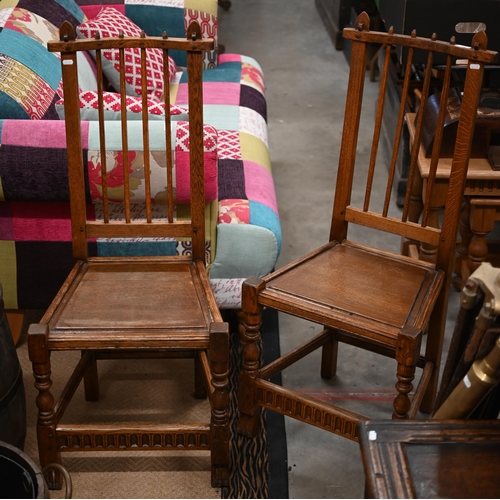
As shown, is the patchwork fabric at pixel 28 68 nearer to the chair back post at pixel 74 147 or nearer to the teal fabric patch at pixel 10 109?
the teal fabric patch at pixel 10 109

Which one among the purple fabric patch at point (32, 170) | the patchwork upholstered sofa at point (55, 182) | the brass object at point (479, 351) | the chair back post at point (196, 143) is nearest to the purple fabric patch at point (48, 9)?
the patchwork upholstered sofa at point (55, 182)

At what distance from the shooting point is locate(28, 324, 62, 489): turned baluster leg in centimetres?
176

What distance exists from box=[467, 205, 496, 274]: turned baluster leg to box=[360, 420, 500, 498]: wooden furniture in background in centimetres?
136

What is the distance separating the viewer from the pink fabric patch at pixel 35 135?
2.12 metres

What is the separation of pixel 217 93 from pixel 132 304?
5.19 feet

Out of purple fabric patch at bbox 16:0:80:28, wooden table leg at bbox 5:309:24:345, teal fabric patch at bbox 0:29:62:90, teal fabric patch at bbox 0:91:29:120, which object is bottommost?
wooden table leg at bbox 5:309:24:345

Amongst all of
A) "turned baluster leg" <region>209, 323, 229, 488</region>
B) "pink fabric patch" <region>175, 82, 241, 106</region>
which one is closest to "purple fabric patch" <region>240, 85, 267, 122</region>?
"pink fabric patch" <region>175, 82, 241, 106</region>

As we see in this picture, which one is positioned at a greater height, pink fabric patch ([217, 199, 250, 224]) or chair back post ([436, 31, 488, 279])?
chair back post ([436, 31, 488, 279])

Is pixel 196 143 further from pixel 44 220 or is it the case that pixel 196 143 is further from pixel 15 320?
pixel 15 320

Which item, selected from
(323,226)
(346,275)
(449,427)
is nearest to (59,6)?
(323,226)

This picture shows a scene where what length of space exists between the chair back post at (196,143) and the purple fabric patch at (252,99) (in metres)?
1.24

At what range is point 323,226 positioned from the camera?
10.8 feet

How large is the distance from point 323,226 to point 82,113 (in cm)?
133

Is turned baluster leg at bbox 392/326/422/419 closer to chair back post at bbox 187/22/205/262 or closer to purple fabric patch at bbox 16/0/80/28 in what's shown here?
chair back post at bbox 187/22/205/262
